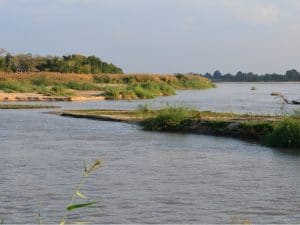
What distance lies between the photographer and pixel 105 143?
66.6 feet

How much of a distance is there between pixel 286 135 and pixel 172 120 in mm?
6239

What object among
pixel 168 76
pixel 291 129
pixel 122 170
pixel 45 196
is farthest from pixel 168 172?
pixel 168 76

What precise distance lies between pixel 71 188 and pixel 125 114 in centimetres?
1959

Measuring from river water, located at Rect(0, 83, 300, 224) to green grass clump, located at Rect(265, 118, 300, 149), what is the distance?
2.49 feet

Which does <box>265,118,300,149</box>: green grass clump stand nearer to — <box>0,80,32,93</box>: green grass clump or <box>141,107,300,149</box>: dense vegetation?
<box>141,107,300,149</box>: dense vegetation

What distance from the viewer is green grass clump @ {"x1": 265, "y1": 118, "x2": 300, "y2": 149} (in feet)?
62.6

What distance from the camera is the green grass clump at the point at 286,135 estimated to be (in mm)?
19078

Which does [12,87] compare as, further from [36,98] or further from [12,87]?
[36,98]

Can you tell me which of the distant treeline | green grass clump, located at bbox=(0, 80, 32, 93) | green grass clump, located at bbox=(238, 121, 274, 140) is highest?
the distant treeline

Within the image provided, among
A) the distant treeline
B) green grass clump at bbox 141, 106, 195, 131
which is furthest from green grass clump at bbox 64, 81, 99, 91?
green grass clump at bbox 141, 106, 195, 131

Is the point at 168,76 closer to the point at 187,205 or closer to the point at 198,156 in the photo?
the point at 198,156

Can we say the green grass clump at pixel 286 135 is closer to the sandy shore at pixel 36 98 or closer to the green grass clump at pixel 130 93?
the sandy shore at pixel 36 98

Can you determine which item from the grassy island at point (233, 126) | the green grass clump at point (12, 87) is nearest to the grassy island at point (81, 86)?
the green grass clump at point (12, 87)

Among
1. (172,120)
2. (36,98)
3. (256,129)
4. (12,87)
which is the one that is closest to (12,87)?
(12,87)
